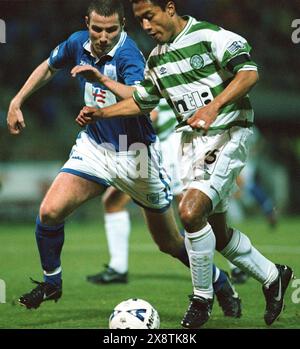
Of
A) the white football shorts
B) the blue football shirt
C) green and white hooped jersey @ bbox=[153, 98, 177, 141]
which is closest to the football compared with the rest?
the blue football shirt

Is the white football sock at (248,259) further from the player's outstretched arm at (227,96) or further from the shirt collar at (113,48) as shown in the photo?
the shirt collar at (113,48)

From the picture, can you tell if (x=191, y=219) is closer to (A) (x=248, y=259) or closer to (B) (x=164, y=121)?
(A) (x=248, y=259)

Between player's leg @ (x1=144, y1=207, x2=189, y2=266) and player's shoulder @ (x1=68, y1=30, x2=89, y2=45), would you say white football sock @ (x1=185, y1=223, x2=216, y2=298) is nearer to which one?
player's leg @ (x1=144, y1=207, x2=189, y2=266)

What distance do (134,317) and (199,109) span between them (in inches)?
49.7

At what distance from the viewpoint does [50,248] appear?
560 cm

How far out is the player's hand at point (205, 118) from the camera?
4639 mm

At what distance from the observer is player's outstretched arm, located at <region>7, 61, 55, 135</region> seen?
5.71 m

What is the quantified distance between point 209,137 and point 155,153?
2.67ft

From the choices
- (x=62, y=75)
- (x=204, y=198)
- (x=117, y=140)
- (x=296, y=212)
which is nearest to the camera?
(x=204, y=198)

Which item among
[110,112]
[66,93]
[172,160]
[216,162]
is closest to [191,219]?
[216,162]

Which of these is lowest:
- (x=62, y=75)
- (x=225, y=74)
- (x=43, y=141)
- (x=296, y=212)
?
(x=296, y=212)

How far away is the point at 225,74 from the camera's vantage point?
16.9ft
